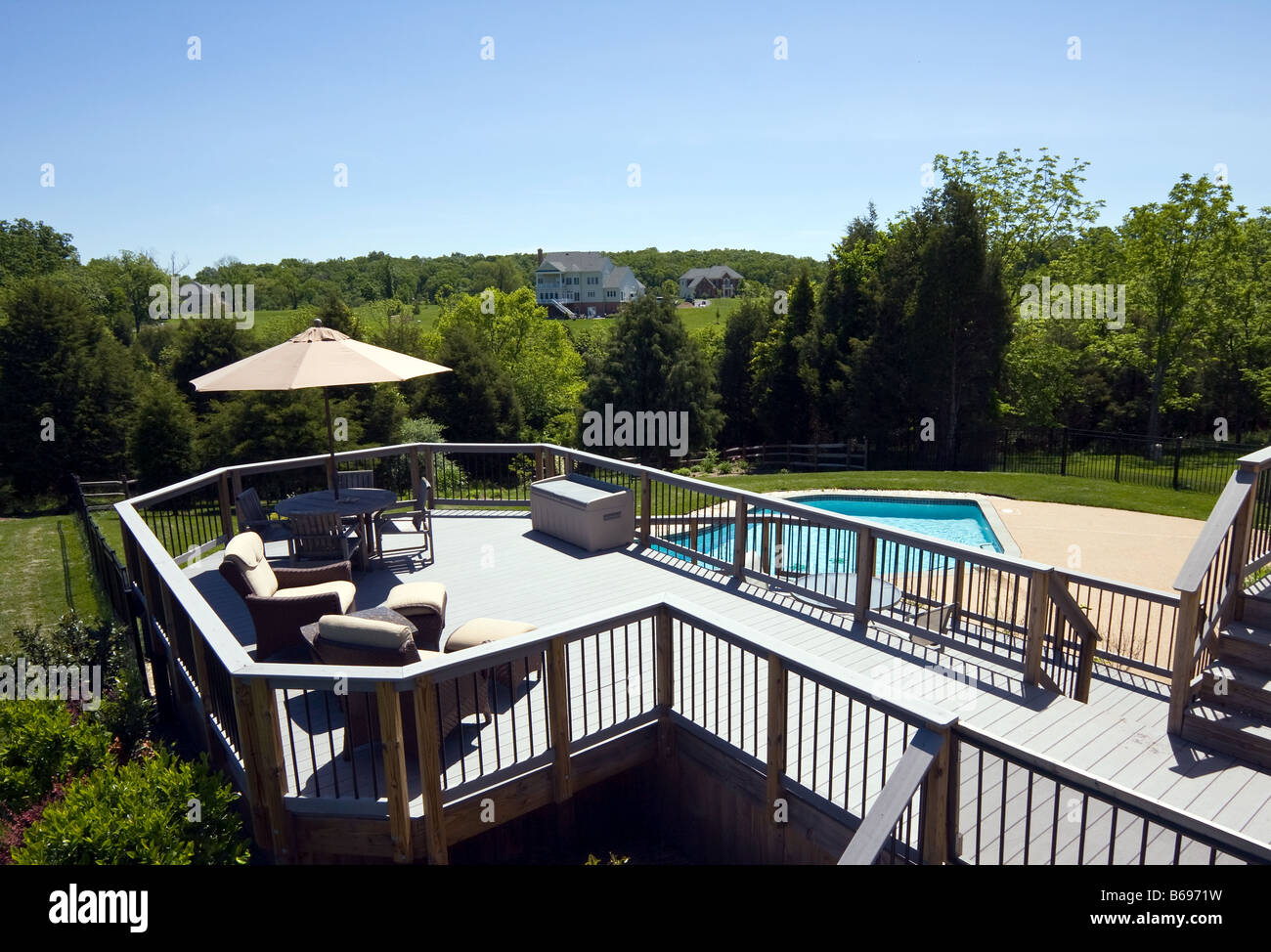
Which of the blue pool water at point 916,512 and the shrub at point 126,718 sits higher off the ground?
the shrub at point 126,718

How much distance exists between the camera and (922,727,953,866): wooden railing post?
3211mm

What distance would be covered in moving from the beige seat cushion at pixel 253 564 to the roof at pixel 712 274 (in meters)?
112

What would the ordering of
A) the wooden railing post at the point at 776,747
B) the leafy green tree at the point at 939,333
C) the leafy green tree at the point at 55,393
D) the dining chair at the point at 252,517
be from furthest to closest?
the leafy green tree at the point at 55,393, the leafy green tree at the point at 939,333, the dining chair at the point at 252,517, the wooden railing post at the point at 776,747

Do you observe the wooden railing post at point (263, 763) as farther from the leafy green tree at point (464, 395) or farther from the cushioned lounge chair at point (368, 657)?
the leafy green tree at point (464, 395)

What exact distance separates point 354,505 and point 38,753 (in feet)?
11.9

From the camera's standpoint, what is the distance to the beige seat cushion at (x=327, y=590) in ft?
19.5

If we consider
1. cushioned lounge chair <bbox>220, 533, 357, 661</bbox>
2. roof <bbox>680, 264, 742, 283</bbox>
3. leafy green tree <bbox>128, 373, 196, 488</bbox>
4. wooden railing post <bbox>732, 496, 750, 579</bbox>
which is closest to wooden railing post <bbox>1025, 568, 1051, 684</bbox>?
wooden railing post <bbox>732, 496, 750, 579</bbox>

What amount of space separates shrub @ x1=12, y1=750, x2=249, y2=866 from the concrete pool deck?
10.3 metres

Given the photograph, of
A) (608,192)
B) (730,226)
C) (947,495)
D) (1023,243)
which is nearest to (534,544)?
(947,495)

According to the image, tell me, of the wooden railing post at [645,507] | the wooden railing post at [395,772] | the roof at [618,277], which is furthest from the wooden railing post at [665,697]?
the roof at [618,277]

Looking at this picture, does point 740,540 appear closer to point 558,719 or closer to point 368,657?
point 558,719

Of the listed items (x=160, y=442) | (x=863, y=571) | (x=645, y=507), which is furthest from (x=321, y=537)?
(x=160, y=442)
